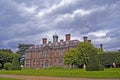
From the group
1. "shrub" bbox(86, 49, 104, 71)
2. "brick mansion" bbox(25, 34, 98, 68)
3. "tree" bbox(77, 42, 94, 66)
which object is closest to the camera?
"shrub" bbox(86, 49, 104, 71)

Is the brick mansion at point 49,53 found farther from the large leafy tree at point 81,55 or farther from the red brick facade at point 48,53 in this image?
the large leafy tree at point 81,55

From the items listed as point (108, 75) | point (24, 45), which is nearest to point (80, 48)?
point (108, 75)

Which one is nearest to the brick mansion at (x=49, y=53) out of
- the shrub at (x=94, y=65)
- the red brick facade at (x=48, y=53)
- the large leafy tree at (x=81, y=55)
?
the red brick facade at (x=48, y=53)

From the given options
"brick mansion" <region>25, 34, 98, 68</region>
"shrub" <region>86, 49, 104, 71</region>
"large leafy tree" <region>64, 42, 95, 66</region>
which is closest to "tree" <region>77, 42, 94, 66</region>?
"large leafy tree" <region>64, 42, 95, 66</region>

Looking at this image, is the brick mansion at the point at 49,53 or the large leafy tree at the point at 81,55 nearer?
the large leafy tree at the point at 81,55

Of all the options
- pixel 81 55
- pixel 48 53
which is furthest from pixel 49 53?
pixel 81 55

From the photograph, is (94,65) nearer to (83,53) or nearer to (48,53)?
(83,53)

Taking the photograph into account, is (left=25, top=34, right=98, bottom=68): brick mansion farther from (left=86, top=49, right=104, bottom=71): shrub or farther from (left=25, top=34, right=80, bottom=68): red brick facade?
(left=86, top=49, right=104, bottom=71): shrub

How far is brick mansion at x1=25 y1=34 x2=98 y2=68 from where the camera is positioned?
295 feet

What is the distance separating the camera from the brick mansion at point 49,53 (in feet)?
295

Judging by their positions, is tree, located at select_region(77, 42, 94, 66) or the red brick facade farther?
the red brick facade

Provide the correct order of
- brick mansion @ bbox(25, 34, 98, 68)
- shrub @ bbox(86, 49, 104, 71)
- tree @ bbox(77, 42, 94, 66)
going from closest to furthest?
shrub @ bbox(86, 49, 104, 71)
tree @ bbox(77, 42, 94, 66)
brick mansion @ bbox(25, 34, 98, 68)

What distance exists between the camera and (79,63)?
69062mm

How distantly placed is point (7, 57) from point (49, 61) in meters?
20.1
